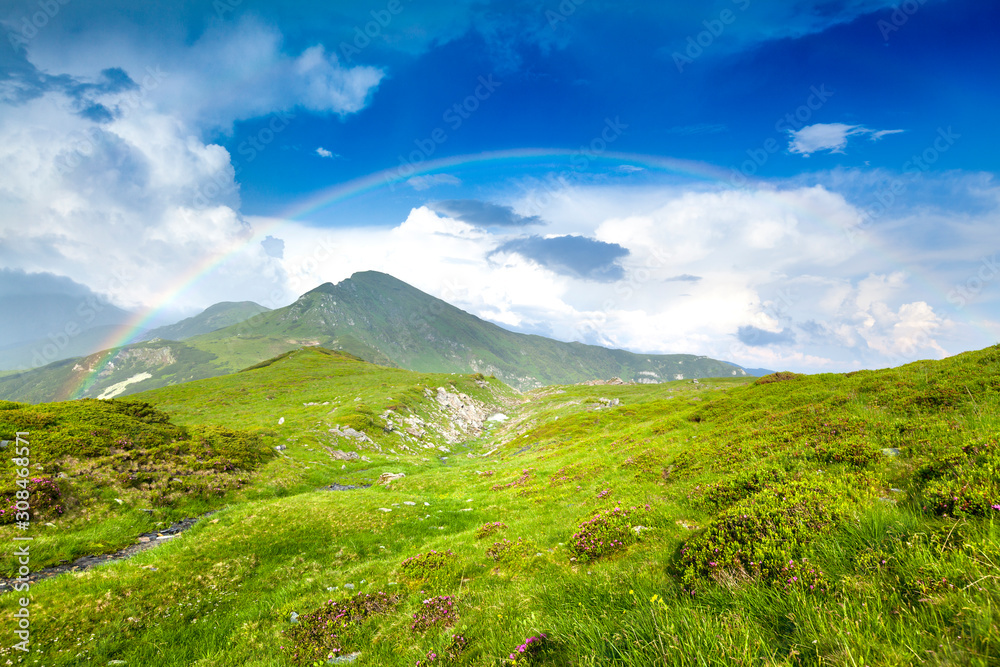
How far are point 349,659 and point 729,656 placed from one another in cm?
690

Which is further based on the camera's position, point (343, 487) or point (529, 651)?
point (343, 487)

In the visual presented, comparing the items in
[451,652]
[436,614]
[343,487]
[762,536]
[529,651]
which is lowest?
[343,487]

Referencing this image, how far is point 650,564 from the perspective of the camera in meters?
7.26

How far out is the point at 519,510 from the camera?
56.0ft

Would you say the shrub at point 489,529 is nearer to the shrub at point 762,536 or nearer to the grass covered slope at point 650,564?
the grass covered slope at point 650,564

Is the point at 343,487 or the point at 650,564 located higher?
the point at 650,564

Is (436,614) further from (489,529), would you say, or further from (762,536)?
(489,529)

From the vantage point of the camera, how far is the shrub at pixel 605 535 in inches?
368

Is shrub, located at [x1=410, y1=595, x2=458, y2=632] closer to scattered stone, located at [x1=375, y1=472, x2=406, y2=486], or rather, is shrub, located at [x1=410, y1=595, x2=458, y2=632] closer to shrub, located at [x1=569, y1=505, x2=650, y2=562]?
shrub, located at [x1=569, y1=505, x2=650, y2=562]

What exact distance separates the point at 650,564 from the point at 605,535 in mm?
2751

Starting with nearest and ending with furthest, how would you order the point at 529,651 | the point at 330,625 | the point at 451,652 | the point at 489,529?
the point at 529,651, the point at 451,652, the point at 330,625, the point at 489,529

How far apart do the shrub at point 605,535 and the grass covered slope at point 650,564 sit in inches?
2.5

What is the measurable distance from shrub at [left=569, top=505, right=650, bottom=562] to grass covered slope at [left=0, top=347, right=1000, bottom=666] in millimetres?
63

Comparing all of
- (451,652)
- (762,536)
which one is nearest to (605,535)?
(762,536)
